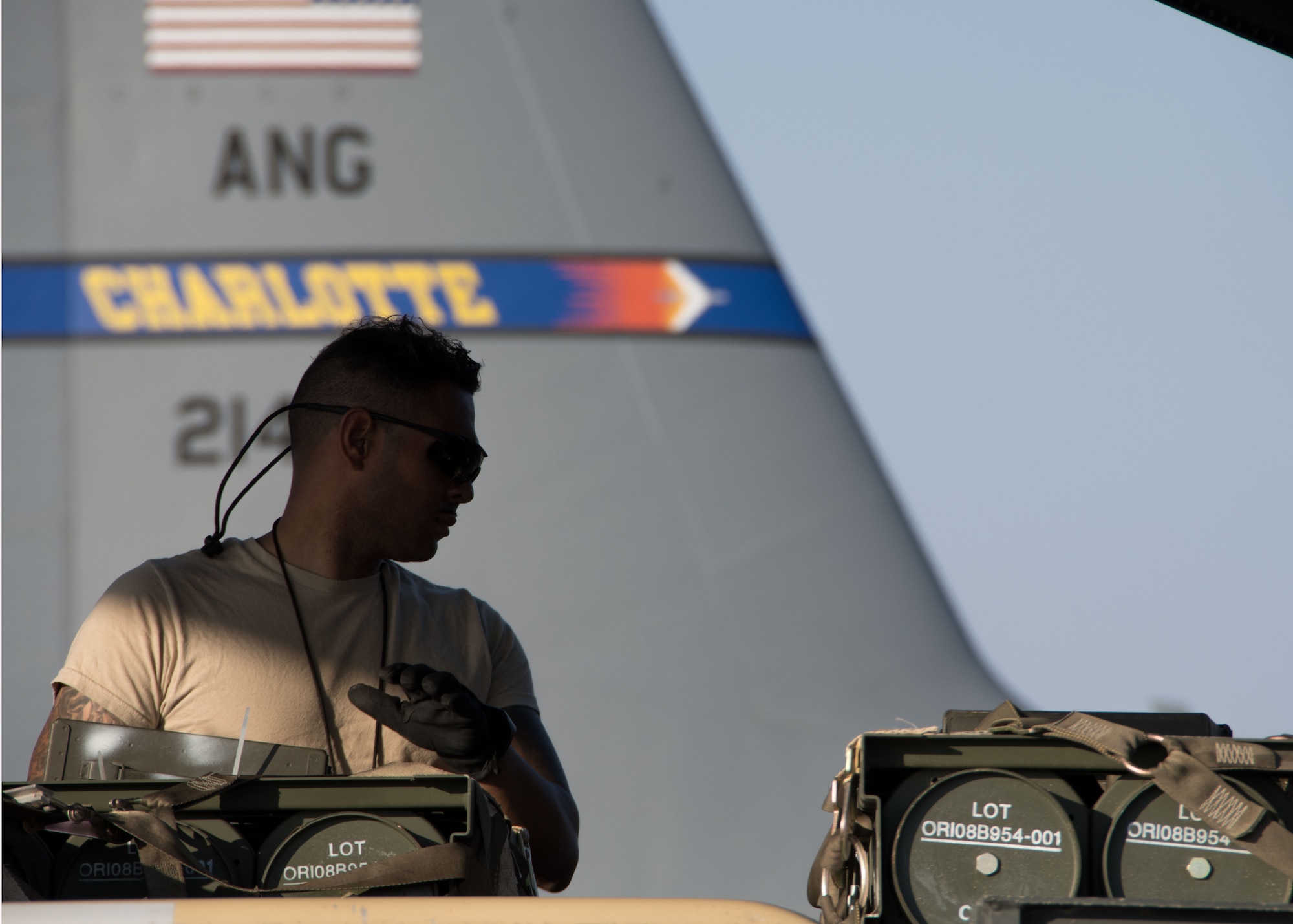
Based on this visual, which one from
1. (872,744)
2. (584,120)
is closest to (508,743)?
(872,744)

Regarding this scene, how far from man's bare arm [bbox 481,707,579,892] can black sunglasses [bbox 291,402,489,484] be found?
0.41m

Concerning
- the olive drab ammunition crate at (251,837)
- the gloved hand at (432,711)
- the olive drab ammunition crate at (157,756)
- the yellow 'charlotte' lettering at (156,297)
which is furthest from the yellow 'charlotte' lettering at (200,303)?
the olive drab ammunition crate at (251,837)

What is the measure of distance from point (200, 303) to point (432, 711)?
2.46m

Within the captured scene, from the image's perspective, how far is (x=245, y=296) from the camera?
3482 millimetres

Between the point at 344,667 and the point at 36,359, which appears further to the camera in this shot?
the point at 36,359

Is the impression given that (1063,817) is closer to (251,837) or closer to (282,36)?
(251,837)

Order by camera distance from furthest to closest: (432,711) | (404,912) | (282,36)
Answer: (282,36) → (432,711) → (404,912)

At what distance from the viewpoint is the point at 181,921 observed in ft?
2.91

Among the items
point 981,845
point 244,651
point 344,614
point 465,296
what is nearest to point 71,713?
point 244,651

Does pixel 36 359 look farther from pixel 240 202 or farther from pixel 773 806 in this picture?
pixel 773 806

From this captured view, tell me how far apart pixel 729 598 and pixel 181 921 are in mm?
2510

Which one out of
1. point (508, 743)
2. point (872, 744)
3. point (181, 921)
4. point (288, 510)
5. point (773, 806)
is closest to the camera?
point (181, 921)

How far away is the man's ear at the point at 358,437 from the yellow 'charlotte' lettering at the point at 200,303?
1759mm

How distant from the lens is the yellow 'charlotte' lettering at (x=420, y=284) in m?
3.44
